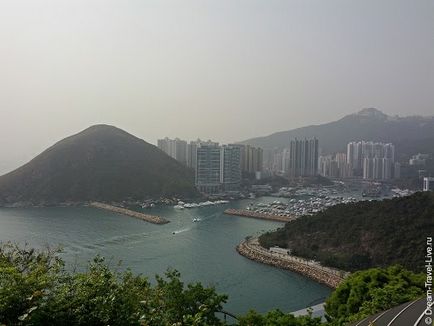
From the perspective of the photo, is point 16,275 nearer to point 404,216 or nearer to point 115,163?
point 404,216

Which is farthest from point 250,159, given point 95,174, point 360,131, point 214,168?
point 360,131

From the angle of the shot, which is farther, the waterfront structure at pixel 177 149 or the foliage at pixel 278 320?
the waterfront structure at pixel 177 149

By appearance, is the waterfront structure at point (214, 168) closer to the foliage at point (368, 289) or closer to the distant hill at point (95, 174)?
the distant hill at point (95, 174)

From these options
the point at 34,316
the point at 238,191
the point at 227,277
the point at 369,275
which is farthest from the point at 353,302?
the point at 238,191

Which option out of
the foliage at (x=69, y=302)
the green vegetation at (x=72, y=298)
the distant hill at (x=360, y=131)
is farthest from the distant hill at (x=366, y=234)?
the distant hill at (x=360, y=131)

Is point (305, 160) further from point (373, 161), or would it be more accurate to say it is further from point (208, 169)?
point (208, 169)

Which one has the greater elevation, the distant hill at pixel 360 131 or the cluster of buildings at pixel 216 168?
the distant hill at pixel 360 131
